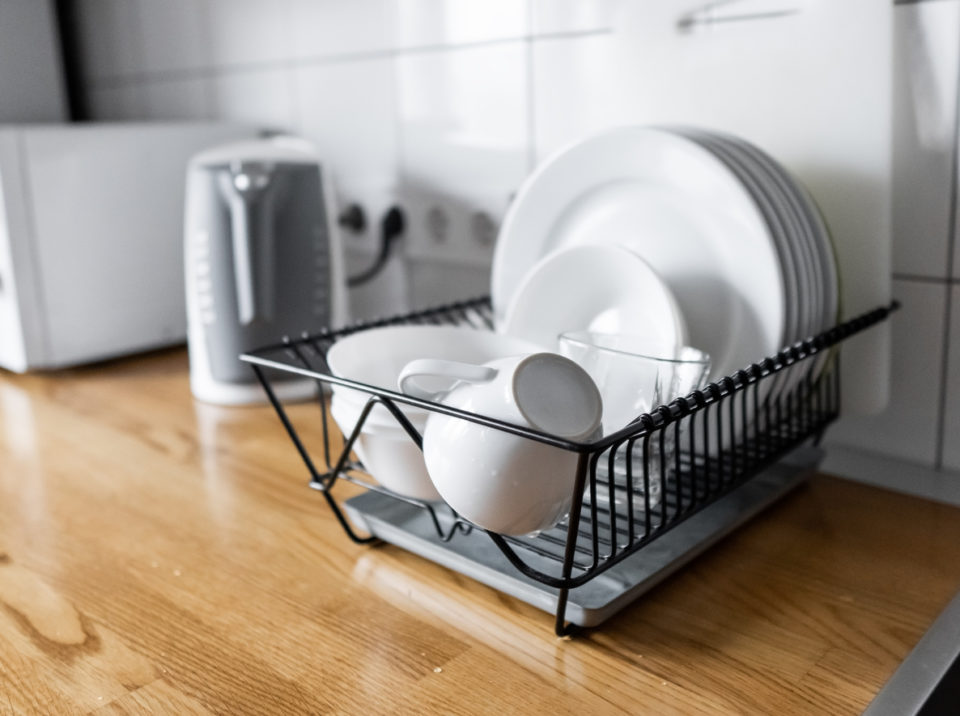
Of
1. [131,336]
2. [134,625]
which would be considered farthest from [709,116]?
[131,336]

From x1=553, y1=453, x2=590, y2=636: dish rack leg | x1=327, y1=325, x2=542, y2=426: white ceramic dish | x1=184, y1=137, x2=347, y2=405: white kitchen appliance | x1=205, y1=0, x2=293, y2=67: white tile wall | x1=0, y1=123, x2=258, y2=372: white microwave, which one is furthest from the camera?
x1=205, y1=0, x2=293, y2=67: white tile wall

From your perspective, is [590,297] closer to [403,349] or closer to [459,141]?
[403,349]

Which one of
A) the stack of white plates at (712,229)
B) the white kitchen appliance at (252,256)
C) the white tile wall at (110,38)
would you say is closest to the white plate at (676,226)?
the stack of white plates at (712,229)

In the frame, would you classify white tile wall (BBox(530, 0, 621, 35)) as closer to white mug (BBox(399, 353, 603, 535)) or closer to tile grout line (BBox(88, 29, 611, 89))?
tile grout line (BBox(88, 29, 611, 89))

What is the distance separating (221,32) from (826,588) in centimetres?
120

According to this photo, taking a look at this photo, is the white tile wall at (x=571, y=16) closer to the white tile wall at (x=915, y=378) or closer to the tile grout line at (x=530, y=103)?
the tile grout line at (x=530, y=103)

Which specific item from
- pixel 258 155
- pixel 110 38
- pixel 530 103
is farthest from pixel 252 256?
pixel 110 38

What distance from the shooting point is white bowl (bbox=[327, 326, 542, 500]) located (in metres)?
0.58

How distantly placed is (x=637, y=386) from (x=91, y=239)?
0.87 meters

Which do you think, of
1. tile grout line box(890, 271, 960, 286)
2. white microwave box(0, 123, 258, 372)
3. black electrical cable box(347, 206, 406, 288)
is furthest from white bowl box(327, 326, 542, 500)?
white microwave box(0, 123, 258, 372)

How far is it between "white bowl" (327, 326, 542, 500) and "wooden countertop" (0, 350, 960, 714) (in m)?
0.09

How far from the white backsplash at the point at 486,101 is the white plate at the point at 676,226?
0.13 m

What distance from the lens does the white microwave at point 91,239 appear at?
112 centimetres

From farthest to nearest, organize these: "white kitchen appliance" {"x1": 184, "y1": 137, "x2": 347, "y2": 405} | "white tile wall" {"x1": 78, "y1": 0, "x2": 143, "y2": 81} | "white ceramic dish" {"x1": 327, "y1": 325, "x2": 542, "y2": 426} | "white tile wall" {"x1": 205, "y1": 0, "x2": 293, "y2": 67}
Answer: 1. "white tile wall" {"x1": 78, "y1": 0, "x2": 143, "y2": 81}
2. "white tile wall" {"x1": 205, "y1": 0, "x2": 293, "y2": 67}
3. "white kitchen appliance" {"x1": 184, "y1": 137, "x2": 347, "y2": 405}
4. "white ceramic dish" {"x1": 327, "y1": 325, "x2": 542, "y2": 426}
